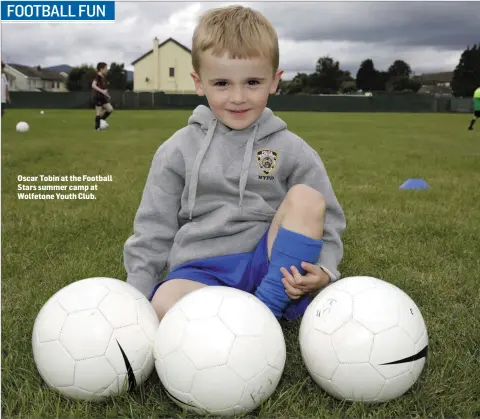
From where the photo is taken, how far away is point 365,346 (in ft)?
6.86

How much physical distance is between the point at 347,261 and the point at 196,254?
132 centimetres

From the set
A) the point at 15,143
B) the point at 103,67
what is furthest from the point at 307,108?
the point at 15,143

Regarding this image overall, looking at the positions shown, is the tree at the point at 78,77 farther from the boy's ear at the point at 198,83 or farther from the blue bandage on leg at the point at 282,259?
the blue bandage on leg at the point at 282,259

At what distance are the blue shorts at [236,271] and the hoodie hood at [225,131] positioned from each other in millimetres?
252

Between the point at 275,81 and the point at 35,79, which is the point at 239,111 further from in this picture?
the point at 35,79

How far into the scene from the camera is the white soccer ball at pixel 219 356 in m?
2.00

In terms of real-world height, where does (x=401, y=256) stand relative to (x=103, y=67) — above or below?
below

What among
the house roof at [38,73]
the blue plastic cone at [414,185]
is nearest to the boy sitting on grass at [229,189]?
the blue plastic cone at [414,185]

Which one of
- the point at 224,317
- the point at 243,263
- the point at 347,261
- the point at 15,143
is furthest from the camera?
the point at 15,143

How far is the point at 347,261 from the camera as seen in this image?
12.4 ft

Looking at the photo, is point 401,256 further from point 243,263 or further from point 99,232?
point 99,232

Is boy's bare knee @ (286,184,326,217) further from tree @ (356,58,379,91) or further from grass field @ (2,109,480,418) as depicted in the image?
tree @ (356,58,379,91)

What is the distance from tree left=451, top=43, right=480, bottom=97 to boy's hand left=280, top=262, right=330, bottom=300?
48182mm

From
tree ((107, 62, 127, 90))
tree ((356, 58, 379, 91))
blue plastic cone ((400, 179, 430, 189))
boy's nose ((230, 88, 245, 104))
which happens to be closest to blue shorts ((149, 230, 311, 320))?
boy's nose ((230, 88, 245, 104))
